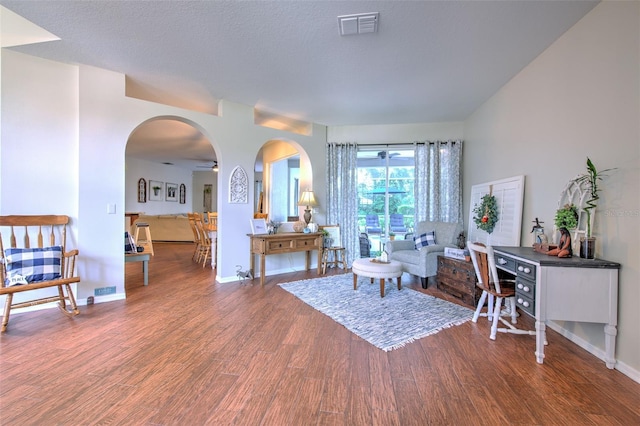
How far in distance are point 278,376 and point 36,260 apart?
270cm

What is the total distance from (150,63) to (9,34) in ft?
4.16

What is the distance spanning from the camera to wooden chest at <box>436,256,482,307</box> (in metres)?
3.22

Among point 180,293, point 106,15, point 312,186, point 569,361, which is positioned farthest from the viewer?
point 312,186

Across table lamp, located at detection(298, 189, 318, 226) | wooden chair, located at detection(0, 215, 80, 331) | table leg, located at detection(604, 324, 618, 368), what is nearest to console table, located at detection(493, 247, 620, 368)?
table leg, located at detection(604, 324, 618, 368)

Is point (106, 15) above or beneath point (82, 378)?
above

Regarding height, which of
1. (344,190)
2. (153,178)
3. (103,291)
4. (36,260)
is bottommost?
(103,291)

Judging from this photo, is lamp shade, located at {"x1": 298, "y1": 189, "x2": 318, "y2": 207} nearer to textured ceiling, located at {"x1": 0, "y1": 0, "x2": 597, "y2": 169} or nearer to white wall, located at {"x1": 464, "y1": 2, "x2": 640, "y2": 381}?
textured ceiling, located at {"x1": 0, "y1": 0, "x2": 597, "y2": 169}

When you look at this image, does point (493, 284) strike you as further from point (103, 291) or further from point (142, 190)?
point (142, 190)

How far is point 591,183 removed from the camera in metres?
2.13

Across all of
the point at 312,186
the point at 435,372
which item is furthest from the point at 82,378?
the point at 312,186

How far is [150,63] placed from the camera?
2.97 m

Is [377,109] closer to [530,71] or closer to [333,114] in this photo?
[333,114]

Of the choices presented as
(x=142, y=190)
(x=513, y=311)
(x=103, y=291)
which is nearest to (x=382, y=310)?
(x=513, y=311)

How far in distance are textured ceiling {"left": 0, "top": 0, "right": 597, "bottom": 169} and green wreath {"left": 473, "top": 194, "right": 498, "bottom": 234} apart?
1498 mm
